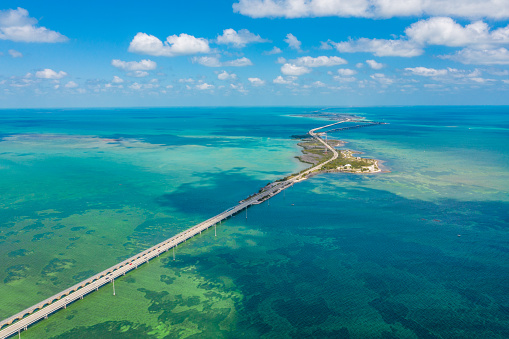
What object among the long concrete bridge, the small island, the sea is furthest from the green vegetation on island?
the long concrete bridge

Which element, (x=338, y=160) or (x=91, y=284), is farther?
(x=338, y=160)

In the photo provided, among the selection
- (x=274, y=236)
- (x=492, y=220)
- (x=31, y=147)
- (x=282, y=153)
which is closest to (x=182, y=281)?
(x=274, y=236)

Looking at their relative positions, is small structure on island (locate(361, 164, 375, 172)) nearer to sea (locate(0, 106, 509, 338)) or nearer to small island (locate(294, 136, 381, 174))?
small island (locate(294, 136, 381, 174))

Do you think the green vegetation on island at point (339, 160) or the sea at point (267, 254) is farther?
the green vegetation on island at point (339, 160)

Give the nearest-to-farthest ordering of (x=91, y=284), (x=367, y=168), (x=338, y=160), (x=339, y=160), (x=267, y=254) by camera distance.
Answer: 1. (x=91, y=284)
2. (x=267, y=254)
3. (x=367, y=168)
4. (x=339, y=160)
5. (x=338, y=160)

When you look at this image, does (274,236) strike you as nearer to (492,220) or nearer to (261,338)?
(261,338)

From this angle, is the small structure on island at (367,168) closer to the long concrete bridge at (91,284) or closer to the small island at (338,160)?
the small island at (338,160)

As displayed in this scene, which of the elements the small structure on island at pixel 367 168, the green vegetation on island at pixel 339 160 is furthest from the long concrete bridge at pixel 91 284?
the small structure on island at pixel 367 168

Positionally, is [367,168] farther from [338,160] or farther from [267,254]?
[267,254]

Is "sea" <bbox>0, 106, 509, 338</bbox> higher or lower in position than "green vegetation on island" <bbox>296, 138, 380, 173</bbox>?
lower

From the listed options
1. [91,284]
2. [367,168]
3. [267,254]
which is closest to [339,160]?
[367,168]
